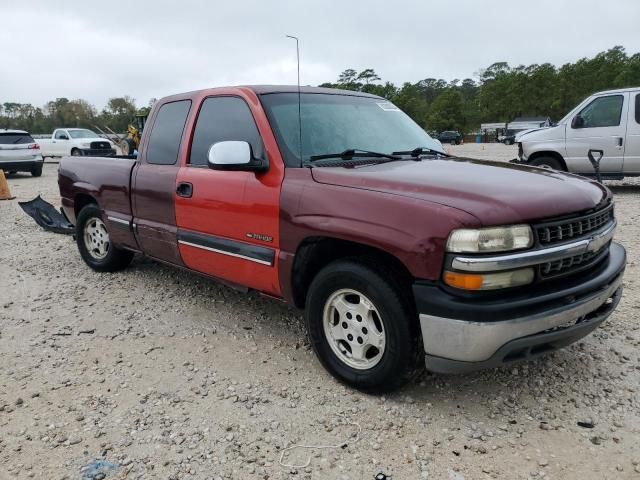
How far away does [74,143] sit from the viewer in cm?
2364

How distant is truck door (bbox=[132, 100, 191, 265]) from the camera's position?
164 inches

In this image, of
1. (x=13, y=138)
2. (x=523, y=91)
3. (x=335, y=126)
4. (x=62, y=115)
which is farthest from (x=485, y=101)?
(x=335, y=126)

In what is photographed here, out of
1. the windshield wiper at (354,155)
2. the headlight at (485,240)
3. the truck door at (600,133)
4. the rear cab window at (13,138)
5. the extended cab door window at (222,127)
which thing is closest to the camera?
the headlight at (485,240)

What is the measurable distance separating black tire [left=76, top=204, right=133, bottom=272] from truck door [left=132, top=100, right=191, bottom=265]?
908 millimetres

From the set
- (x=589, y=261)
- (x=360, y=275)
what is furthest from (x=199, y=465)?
(x=589, y=261)

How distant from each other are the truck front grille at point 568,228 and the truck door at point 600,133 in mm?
7808

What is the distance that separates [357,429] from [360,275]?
2.66 feet

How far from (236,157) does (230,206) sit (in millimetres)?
433

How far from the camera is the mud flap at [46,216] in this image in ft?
26.1

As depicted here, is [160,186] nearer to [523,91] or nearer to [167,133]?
[167,133]

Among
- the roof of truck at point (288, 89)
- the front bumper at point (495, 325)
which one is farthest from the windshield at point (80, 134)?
the front bumper at point (495, 325)

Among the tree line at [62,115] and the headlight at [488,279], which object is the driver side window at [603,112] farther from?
the tree line at [62,115]

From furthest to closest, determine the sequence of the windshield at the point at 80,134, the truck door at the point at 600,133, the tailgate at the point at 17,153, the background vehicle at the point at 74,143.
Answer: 1. the windshield at the point at 80,134
2. the background vehicle at the point at 74,143
3. the tailgate at the point at 17,153
4. the truck door at the point at 600,133

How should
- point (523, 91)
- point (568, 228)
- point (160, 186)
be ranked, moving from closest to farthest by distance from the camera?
point (568, 228)
point (160, 186)
point (523, 91)
